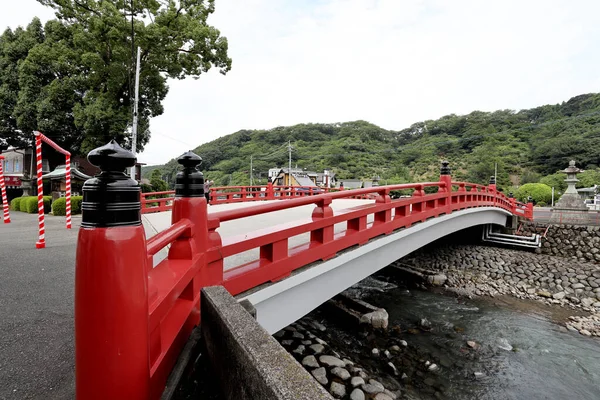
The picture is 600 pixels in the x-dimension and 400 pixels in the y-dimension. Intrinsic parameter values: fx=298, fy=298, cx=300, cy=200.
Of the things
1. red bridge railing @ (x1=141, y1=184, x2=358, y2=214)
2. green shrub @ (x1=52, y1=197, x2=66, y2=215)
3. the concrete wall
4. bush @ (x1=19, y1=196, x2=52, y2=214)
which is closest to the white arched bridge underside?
the concrete wall

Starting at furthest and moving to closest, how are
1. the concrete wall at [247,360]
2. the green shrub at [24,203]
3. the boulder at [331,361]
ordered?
the green shrub at [24,203], the boulder at [331,361], the concrete wall at [247,360]

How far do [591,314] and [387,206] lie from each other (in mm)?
7855

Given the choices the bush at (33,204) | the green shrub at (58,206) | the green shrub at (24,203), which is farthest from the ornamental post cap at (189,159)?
the green shrub at (24,203)

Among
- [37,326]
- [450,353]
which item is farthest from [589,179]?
[37,326]

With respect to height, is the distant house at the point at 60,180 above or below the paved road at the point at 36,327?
above

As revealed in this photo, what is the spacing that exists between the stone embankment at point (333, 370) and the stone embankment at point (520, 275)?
19.9 feet

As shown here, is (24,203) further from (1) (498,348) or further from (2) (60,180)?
(1) (498,348)

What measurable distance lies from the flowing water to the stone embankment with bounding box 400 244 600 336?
2.15ft

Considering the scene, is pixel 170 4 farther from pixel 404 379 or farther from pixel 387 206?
pixel 404 379

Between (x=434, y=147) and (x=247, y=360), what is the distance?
8278 centimetres

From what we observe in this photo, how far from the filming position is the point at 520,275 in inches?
434

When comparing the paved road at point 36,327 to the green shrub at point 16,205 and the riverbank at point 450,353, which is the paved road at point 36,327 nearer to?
the riverbank at point 450,353

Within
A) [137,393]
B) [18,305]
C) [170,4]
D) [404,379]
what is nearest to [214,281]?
[137,393]

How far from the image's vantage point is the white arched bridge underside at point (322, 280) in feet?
10.3
